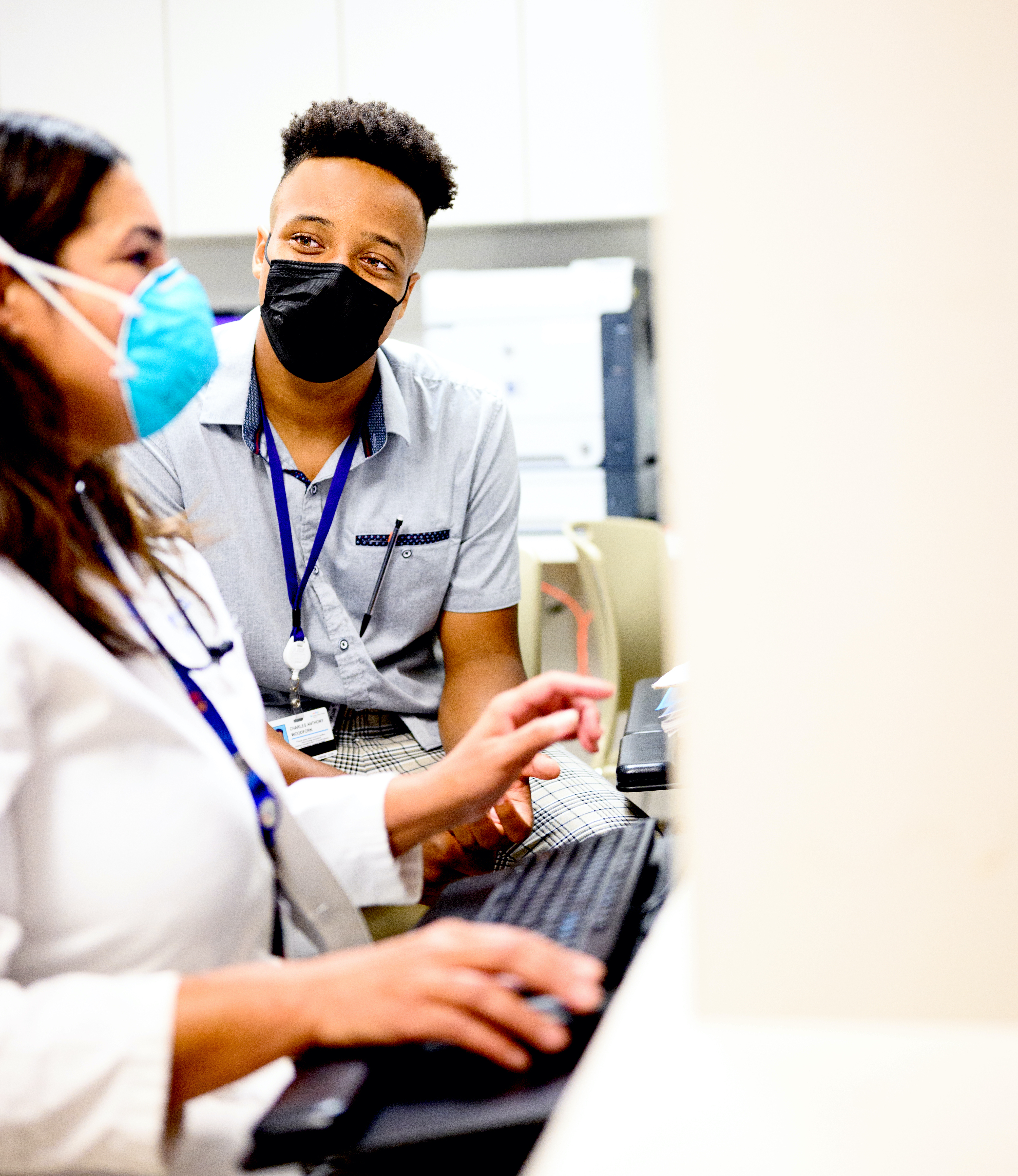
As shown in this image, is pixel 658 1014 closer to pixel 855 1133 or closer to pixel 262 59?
pixel 855 1133

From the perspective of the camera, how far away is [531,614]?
1.86 meters

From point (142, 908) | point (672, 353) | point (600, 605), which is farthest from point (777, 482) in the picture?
point (600, 605)

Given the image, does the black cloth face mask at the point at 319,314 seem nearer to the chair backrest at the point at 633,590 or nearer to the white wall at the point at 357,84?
the chair backrest at the point at 633,590

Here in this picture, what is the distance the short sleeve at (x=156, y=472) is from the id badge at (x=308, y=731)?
1.14ft

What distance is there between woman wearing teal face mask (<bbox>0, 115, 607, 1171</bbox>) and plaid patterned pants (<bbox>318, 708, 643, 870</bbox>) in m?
0.38

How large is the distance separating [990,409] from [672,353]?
14 cm

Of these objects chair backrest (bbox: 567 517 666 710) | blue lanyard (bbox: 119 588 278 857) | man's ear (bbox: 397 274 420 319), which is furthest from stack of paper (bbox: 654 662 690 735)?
chair backrest (bbox: 567 517 666 710)

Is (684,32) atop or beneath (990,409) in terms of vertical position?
atop

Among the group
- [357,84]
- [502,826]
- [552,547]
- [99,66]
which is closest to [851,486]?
[502,826]

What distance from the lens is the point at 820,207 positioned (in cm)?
44

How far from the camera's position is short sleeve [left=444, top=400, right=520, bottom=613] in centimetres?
155

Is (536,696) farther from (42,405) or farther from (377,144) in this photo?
(377,144)

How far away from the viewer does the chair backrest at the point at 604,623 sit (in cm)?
206

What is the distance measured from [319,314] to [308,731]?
582mm
